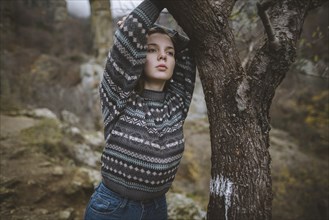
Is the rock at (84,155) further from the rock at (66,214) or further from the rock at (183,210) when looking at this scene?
the rock at (183,210)

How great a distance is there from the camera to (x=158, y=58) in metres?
1.79

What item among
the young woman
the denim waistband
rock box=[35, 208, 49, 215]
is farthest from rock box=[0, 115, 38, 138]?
the young woman

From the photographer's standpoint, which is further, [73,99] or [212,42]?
[73,99]

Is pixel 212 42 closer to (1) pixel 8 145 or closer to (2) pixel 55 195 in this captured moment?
(2) pixel 55 195

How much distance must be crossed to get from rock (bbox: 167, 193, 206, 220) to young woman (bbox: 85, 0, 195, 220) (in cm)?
169

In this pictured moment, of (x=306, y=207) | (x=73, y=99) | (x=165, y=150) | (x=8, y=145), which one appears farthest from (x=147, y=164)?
(x=73, y=99)

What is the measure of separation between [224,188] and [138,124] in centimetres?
62

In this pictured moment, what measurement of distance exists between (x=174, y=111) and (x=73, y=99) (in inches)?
273

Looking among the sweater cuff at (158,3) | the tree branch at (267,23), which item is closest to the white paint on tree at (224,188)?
the tree branch at (267,23)

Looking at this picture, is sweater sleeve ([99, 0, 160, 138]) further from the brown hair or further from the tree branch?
the tree branch

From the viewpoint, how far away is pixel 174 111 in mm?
1855

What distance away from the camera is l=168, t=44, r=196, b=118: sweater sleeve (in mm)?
1936

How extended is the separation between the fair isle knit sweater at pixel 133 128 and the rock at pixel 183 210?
71.7 inches

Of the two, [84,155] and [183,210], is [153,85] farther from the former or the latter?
[84,155]
